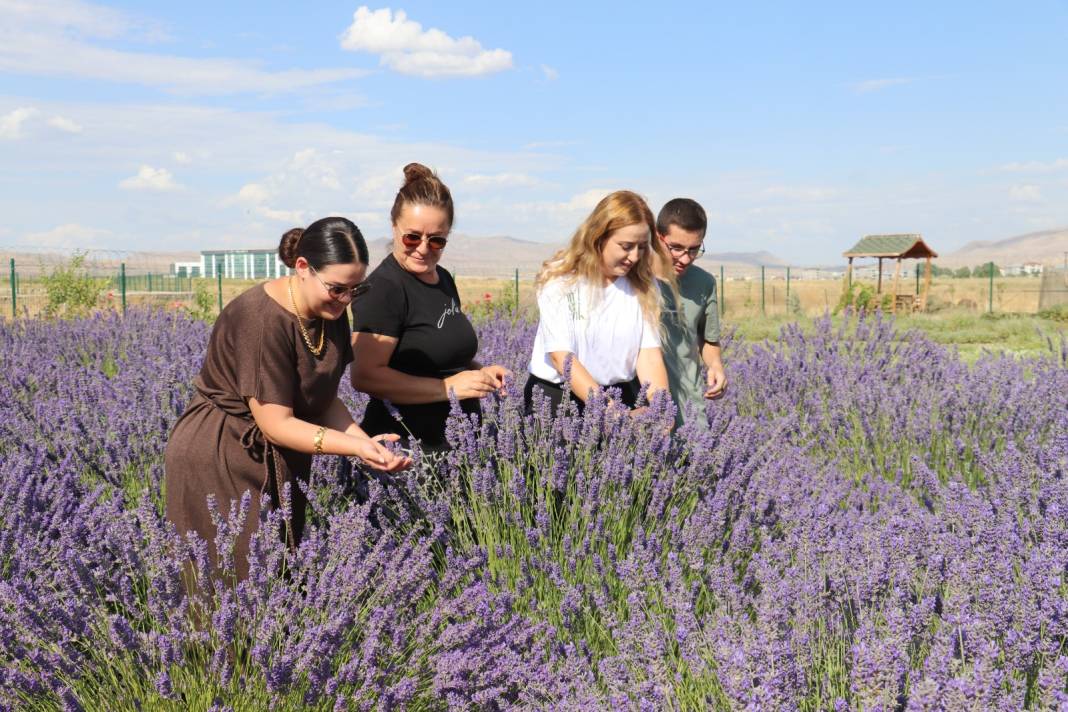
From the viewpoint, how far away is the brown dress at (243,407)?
2217mm

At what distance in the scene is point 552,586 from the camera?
7.94 feet

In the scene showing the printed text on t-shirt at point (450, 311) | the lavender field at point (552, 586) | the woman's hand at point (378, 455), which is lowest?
the lavender field at point (552, 586)

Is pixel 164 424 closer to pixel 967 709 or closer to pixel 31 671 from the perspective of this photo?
pixel 31 671

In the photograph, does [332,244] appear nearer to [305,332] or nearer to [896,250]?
[305,332]

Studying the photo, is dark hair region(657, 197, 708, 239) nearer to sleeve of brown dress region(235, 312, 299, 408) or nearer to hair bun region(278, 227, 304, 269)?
hair bun region(278, 227, 304, 269)

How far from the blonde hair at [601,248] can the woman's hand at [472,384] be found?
42cm

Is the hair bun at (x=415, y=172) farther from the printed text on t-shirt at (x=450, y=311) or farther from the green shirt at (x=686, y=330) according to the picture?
the green shirt at (x=686, y=330)

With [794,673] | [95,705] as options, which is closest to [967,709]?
[794,673]

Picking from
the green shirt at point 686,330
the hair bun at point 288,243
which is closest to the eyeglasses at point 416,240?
the hair bun at point 288,243

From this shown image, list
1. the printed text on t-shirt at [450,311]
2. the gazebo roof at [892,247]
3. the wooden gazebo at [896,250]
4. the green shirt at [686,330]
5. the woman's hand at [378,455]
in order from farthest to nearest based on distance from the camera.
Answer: the gazebo roof at [892,247]
the wooden gazebo at [896,250]
the green shirt at [686,330]
the printed text on t-shirt at [450,311]
the woman's hand at [378,455]

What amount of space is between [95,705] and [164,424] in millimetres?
1674

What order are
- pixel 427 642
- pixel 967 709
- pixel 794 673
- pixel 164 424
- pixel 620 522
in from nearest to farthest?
pixel 967 709 → pixel 794 673 → pixel 427 642 → pixel 620 522 → pixel 164 424

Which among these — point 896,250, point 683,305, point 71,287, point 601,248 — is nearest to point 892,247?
point 896,250

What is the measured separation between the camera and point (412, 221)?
8.82ft
